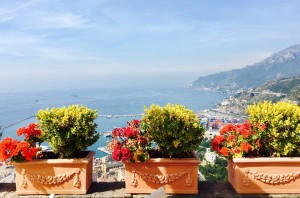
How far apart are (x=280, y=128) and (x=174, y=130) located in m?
1.40

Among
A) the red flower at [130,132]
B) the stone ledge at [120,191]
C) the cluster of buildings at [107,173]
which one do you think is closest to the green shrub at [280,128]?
the stone ledge at [120,191]

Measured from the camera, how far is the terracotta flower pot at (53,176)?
12.0 ft

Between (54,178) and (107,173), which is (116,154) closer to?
(54,178)

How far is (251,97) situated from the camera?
102 meters

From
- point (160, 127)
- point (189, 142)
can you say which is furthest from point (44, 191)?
point (189, 142)

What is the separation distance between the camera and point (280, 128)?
3646 mm

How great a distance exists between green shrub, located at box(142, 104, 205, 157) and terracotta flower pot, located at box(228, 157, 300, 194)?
24.5 inches

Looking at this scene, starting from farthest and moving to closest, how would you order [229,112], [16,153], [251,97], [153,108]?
[251,97] → [229,112] → [153,108] → [16,153]

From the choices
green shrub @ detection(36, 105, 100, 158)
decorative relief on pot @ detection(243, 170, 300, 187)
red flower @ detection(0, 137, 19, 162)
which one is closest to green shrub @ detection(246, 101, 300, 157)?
decorative relief on pot @ detection(243, 170, 300, 187)

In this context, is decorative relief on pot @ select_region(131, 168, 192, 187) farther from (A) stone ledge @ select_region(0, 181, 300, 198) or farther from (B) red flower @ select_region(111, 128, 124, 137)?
(B) red flower @ select_region(111, 128, 124, 137)

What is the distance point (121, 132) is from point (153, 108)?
0.54m

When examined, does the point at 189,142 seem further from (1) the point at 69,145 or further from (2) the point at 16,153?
(2) the point at 16,153

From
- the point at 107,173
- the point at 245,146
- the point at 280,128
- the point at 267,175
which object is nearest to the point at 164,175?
the point at 245,146

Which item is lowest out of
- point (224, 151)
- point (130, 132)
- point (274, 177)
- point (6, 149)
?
point (274, 177)
